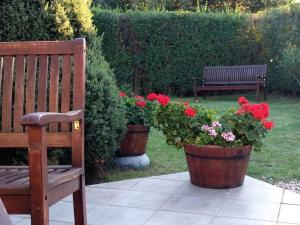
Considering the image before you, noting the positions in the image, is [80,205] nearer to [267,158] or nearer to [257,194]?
[257,194]

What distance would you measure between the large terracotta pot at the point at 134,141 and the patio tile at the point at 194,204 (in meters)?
1.11

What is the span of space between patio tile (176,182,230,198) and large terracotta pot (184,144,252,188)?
5 centimetres

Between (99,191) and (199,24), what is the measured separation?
30.6 ft

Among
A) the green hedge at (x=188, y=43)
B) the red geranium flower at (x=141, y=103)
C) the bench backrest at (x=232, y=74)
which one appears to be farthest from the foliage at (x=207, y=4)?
A: the red geranium flower at (x=141, y=103)

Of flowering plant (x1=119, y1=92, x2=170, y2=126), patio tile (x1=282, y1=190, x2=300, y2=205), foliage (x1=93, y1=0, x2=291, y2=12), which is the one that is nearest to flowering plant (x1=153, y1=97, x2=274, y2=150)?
patio tile (x1=282, y1=190, x2=300, y2=205)

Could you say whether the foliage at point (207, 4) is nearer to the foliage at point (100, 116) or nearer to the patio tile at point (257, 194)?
the foliage at point (100, 116)

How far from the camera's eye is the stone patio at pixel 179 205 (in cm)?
319

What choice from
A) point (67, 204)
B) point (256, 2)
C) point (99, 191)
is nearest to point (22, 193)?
point (67, 204)

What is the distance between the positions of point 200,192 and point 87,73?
1305 millimetres

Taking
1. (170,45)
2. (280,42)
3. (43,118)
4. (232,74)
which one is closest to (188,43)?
(170,45)

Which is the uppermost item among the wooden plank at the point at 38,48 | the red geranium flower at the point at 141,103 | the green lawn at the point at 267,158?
the wooden plank at the point at 38,48

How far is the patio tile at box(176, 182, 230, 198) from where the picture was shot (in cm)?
373

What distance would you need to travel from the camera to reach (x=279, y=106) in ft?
35.0

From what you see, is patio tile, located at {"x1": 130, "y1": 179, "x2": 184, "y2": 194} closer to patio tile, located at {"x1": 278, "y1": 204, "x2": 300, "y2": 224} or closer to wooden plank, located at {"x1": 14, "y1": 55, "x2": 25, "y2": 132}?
patio tile, located at {"x1": 278, "y1": 204, "x2": 300, "y2": 224}
